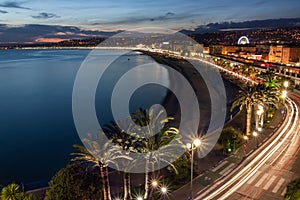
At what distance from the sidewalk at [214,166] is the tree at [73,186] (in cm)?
505

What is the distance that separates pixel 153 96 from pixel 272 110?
140ft

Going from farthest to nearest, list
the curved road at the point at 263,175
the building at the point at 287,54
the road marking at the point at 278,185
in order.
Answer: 1. the building at the point at 287,54
2. the road marking at the point at 278,185
3. the curved road at the point at 263,175

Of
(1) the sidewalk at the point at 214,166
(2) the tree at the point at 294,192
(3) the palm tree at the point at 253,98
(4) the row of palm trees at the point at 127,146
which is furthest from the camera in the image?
(3) the palm tree at the point at 253,98

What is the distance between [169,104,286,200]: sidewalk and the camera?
67.5 ft

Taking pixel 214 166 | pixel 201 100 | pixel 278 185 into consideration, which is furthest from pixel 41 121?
pixel 278 185

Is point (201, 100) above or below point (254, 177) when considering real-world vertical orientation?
below

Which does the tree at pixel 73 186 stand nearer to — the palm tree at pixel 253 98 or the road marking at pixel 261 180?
the road marking at pixel 261 180

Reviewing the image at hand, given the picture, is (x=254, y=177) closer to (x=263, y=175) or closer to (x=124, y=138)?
(x=263, y=175)

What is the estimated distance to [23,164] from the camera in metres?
36.2

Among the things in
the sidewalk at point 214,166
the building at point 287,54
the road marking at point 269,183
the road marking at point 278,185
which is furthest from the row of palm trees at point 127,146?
the building at point 287,54

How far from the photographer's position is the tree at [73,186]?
741 inches

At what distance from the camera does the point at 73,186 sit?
61.9ft

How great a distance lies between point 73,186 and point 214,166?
10.7 m

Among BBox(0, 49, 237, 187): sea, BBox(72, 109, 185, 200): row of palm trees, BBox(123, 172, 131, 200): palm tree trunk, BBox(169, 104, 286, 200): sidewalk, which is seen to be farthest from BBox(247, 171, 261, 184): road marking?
BBox(0, 49, 237, 187): sea
